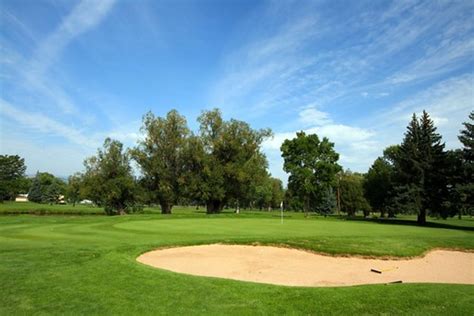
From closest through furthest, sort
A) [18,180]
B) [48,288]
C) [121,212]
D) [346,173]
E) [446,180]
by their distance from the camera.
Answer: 1. [48,288]
2. [446,180]
3. [121,212]
4. [346,173]
5. [18,180]

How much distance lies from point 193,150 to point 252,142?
8.29m

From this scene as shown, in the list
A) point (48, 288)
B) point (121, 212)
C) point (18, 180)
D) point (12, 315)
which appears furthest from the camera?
point (18, 180)

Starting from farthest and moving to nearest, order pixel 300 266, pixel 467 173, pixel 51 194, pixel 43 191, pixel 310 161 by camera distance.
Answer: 1. pixel 43 191
2. pixel 51 194
3. pixel 310 161
4. pixel 467 173
5. pixel 300 266

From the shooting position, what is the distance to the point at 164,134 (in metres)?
50.5

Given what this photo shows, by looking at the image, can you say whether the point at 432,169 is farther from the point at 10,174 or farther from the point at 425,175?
the point at 10,174

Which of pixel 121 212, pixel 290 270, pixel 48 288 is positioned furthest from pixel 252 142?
pixel 48 288

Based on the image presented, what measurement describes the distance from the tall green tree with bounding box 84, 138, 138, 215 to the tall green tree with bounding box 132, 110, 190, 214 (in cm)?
222

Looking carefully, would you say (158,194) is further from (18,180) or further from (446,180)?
(18,180)

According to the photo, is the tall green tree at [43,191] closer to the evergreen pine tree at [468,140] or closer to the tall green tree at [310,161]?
the tall green tree at [310,161]

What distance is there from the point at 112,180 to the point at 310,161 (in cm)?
2967

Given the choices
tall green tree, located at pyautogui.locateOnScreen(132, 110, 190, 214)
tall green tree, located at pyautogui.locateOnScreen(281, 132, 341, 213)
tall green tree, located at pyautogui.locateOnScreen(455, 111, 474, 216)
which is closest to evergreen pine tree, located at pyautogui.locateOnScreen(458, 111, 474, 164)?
tall green tree, located at pyautogui.locateOnScreen(455, 111, 474, 216)

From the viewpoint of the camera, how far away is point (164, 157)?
50219mm

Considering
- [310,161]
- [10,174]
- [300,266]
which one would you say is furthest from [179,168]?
[10,174]

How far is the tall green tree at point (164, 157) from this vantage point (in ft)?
161
